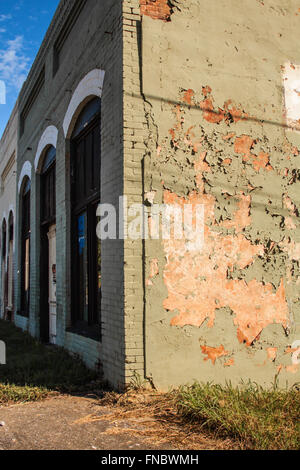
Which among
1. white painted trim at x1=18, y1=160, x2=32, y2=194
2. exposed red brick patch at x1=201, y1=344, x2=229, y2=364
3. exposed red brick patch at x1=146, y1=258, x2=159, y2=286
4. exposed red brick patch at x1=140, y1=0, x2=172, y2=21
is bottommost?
exposed red brick patch at x1=201, y1=344, x2=229, y2=364

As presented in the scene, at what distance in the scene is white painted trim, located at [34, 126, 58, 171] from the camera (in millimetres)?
9144

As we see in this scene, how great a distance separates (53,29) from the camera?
9.16 m

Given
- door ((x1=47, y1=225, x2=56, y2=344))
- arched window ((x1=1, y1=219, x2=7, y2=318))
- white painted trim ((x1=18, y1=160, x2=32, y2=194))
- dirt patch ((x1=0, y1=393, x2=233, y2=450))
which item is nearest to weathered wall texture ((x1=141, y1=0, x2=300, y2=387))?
dirt patch ((x1=0, y1=393, x2=233, y2=450))

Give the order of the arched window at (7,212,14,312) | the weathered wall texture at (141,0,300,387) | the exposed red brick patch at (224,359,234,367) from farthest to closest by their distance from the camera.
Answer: the arched window at (7,212,14,312)
the exposed red brick patch at (224,359,234,367)
the weathered wall texture at (141,0,300,387)

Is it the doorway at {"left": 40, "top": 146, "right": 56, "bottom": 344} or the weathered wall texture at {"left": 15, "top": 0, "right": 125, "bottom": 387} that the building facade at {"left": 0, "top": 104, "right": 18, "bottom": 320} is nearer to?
the weathered wall texture at {"left": 15, "top": 0, "right": 125, "bottom": 387}

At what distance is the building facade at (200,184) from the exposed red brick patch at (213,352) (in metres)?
0.01

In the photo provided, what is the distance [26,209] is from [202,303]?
8.78 m

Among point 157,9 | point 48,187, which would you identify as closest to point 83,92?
point 157,9

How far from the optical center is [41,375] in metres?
6.19

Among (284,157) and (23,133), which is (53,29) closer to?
(23,133)

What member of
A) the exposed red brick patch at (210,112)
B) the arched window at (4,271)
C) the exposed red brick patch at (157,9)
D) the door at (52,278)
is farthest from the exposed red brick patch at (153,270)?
the arched window at (4,271)

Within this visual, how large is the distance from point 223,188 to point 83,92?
9.57 ft

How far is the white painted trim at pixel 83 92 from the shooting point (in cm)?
645

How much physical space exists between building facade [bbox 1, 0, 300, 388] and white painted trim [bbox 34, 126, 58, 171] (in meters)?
2.48
